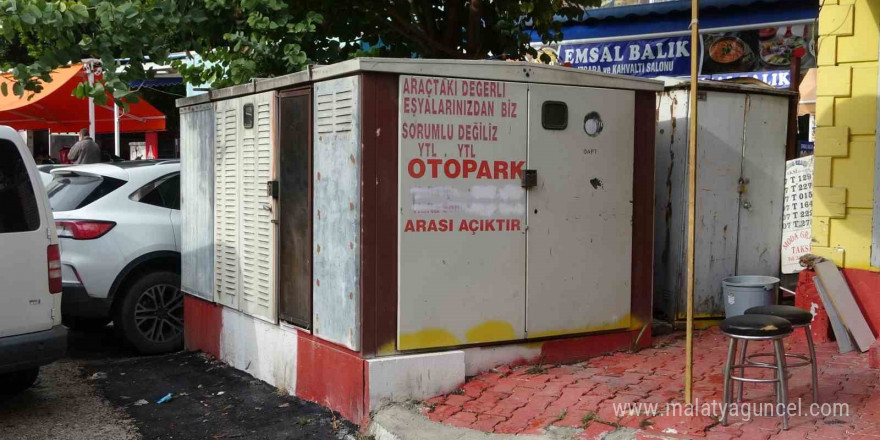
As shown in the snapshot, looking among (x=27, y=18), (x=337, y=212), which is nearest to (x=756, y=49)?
(x=337, y=212)

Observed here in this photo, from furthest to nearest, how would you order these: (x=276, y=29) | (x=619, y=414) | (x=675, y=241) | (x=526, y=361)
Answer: (x=276, y=29)
(x=675, y=241)
(x=526, y=361)
(x=619, y=414)

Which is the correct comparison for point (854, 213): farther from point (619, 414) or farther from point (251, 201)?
point (251, 201)

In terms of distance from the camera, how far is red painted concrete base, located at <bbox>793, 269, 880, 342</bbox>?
6.79 metres

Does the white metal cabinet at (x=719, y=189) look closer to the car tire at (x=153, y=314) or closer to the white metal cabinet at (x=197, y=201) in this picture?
the white metal cabinet at (x=197, y=201)

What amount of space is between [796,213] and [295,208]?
4.42 m

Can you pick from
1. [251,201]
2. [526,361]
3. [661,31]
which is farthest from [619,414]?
[661,31]

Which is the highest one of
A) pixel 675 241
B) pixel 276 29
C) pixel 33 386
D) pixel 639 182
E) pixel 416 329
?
pixel 276 29

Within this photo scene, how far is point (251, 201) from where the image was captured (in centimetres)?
731

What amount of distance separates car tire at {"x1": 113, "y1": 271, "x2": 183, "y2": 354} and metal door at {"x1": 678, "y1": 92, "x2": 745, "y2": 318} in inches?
191

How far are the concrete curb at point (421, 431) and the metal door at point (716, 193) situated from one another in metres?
3.13

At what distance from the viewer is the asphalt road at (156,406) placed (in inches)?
238

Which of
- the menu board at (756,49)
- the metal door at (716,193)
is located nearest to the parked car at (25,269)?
the metal door at (716,193)

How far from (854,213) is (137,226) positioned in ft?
20.5

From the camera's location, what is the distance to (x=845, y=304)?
22.3 feet
